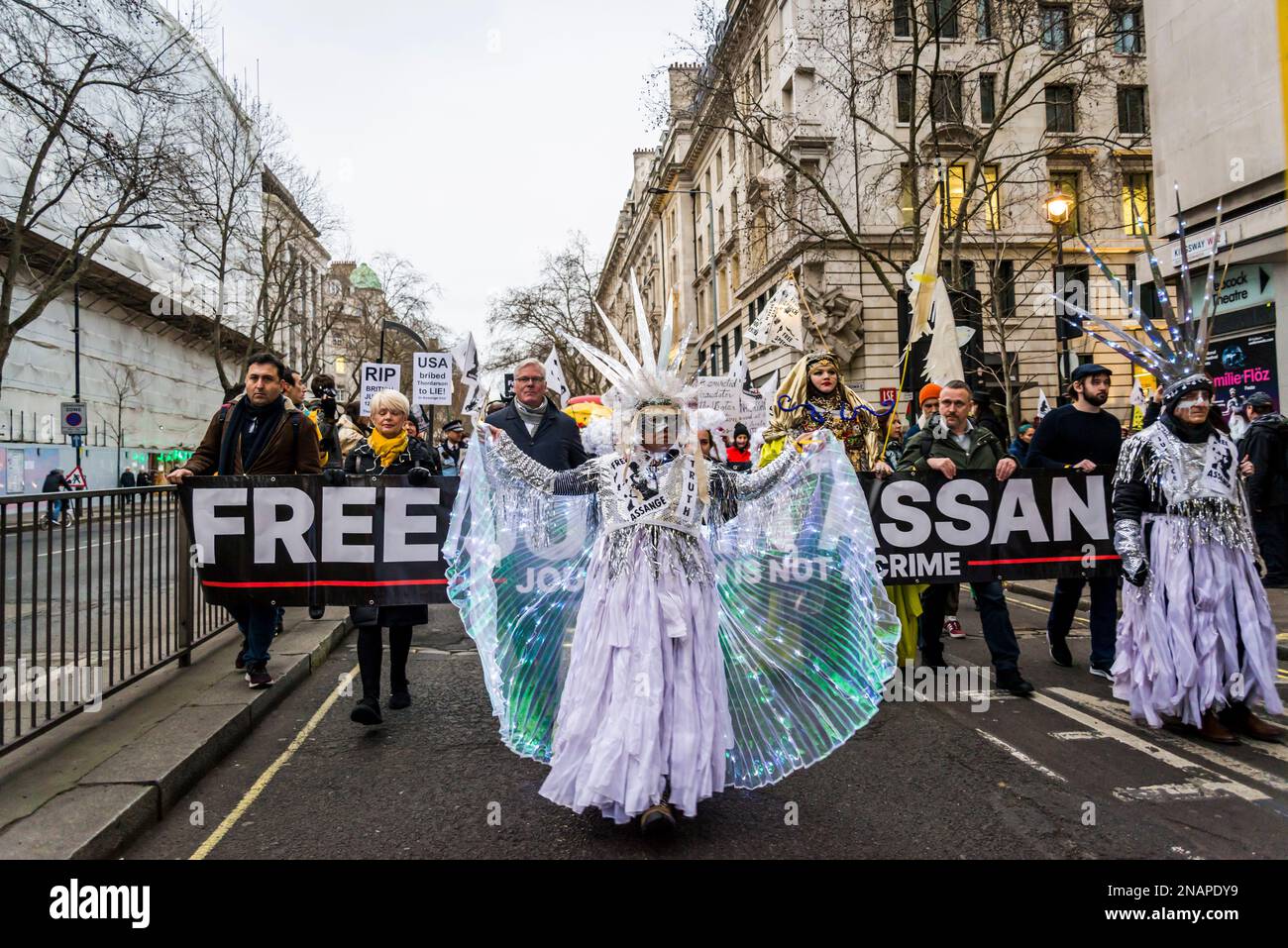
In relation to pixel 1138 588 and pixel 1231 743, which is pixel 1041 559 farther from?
pixel 1231 743

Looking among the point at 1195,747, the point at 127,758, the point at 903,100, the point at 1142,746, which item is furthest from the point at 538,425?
the point at 903,100

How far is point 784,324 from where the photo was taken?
26.8 feet

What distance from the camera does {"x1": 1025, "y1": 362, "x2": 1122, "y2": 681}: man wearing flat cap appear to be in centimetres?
627

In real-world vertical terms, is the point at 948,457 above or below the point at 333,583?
above

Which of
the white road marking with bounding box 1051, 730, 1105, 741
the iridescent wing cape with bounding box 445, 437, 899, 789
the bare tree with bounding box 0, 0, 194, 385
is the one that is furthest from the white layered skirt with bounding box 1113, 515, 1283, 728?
the bare tree with bounding box 0, 0, 194, 385

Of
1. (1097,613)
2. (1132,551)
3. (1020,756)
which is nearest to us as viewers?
(1020,756)

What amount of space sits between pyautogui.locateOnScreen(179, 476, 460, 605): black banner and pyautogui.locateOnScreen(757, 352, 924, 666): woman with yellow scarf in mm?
2539

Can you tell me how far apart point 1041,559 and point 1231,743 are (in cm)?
199

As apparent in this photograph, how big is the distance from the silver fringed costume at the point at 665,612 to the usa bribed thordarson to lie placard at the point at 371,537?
1.85 metres

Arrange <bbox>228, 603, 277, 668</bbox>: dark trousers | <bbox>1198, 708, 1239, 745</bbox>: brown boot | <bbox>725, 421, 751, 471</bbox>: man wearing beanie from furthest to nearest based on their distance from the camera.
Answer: <bbox>725, 421, 751, 471</bbox>: man wearing beanie → <bbox>228, 603, 277, 668</bbox>: dark trousers → <bbox>1198, 708, 1239, 745</bbox>: brown boot

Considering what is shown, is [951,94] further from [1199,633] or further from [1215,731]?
[1215,731]

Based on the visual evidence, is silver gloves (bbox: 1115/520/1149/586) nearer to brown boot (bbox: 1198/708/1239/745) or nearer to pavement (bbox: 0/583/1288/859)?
brown boot (bbox: 1198/708/1239/745)

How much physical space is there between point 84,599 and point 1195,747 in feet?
20.3
